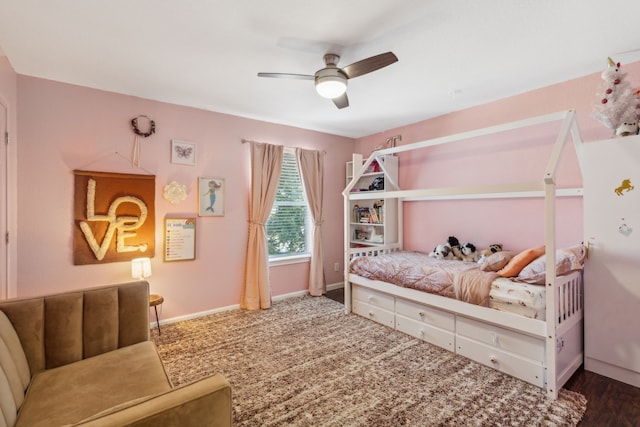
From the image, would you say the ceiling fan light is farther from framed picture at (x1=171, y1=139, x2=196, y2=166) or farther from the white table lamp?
the white table lamp

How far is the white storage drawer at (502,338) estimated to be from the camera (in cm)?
211

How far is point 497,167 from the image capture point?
10.7ft

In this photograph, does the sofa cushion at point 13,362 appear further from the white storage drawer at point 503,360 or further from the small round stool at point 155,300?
the white storage drawer at point 503,360

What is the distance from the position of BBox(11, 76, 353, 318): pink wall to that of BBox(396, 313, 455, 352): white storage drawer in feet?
5.75

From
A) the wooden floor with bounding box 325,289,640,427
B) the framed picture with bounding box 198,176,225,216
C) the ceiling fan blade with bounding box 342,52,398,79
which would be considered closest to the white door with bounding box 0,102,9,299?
the framed picture with bounding box 198,176,225,216

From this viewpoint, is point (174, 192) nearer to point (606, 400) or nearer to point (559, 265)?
point (559, 265)

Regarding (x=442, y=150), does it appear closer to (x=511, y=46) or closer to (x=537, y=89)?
(x=537, y=89)

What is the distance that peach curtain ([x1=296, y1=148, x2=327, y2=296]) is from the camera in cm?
431

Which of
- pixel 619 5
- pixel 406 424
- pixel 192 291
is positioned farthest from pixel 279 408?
pixel 619 5

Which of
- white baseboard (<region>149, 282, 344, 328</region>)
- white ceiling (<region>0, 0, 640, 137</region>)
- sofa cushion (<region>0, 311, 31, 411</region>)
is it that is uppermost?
white ceiling (<region>0, 0, 640, 137</region>)

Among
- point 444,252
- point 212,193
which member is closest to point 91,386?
point 212,193

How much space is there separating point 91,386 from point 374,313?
2514mm

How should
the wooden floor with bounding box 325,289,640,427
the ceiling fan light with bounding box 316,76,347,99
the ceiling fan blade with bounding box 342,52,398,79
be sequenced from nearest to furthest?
the wooden floor with bounding box 325,289,640,427 < the ceiling fan blade with bounding box 342,52,398,79 < the ceiling fan light with bounding box 316,76,347,99

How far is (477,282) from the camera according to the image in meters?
2.40
